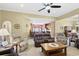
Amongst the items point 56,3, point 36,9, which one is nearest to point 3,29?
point 36,9

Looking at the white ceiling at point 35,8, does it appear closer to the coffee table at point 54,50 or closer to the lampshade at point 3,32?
the lampshade at point 3,32

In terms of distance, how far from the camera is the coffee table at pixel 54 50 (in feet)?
8.91

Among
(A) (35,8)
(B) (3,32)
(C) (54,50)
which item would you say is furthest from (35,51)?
(A) (35,8)

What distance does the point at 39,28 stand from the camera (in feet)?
9.27

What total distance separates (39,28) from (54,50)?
1.91ft

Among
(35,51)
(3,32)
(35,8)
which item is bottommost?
(35,51)

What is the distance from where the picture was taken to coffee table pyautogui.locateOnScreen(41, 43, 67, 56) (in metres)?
2.72

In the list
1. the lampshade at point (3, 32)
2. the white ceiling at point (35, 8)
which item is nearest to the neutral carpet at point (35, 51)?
the lampshade at point (3, 32)

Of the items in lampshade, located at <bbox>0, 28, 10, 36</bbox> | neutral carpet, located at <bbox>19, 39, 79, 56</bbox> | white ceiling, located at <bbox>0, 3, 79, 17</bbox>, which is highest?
white ceiling, located at <bbox>0, 3, 79, 17</bbox>

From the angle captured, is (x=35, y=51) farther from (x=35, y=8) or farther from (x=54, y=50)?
(x=35, y=8)

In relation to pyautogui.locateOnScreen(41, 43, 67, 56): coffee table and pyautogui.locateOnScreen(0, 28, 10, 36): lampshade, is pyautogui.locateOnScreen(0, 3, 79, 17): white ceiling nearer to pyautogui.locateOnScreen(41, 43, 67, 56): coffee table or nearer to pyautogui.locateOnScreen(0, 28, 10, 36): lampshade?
pyautogui.locateOnScreen(0, 28, 10, 36): lampshade

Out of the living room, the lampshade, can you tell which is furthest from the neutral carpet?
the lampshade

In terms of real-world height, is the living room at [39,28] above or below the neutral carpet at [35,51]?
above

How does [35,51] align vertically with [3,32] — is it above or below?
below
